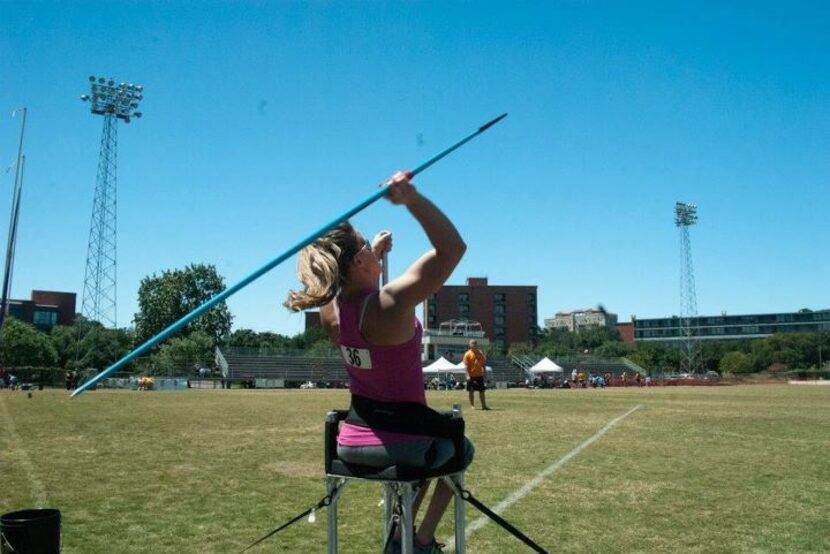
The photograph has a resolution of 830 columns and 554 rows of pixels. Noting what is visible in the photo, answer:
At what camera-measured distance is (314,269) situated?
3.32 metres

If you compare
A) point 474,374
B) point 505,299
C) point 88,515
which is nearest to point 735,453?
point 88,515

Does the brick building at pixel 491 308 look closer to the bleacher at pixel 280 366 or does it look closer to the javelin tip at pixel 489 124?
the bleacher at pixel 280 366

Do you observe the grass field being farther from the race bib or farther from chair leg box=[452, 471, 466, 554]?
the race bib

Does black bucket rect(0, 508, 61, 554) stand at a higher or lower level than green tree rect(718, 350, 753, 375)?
higher

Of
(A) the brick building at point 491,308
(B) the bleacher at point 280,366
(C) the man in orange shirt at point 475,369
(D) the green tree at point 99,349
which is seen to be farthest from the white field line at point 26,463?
(A) the brick building at point 491,308

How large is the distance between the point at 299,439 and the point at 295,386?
176 ft

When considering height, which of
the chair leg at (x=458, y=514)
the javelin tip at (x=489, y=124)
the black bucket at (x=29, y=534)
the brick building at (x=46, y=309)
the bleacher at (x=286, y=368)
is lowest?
the bleacher at (x=286, y=368)

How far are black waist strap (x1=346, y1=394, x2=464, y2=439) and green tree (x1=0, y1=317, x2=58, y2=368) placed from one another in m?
93.2

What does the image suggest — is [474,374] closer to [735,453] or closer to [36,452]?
[735,453]

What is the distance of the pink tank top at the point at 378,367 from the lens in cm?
324

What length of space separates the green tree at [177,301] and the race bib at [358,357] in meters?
113

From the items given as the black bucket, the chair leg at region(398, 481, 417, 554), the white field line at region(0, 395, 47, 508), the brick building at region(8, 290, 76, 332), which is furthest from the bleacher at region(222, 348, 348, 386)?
the brick building at region(8, 290, 76, 332)

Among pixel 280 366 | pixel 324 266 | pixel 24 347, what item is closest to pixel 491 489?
pixel 324 266

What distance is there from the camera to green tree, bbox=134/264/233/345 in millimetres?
115250
